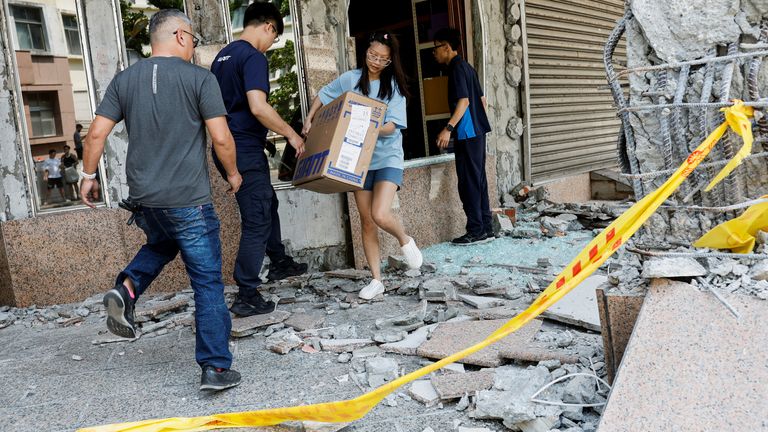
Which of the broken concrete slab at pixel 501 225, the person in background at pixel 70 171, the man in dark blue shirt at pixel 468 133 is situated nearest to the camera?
the person in background at pixel 70 171

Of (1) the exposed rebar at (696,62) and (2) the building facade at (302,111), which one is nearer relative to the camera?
(1) the exposed rebar at (696,62)

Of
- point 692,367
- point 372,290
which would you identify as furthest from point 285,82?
point 692,367

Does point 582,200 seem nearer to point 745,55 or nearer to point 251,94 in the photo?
point 251,94

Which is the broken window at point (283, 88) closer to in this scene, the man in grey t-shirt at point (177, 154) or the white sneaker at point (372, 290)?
the white sneaker at point (372, 290)

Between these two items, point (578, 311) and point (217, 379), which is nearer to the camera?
point (217, 379)

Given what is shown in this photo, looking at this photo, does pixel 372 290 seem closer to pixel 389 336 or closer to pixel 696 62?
pixel 389 336

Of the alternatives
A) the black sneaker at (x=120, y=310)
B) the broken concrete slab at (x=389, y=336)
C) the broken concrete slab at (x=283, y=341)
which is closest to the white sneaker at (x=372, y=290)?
the broken concrete slab at (x=283, y=341)

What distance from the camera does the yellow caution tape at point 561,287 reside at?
267 cm

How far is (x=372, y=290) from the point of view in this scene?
5004 mm

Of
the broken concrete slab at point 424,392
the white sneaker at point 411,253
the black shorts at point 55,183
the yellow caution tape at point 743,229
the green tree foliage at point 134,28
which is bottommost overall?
the broken concrete slab at point 424,392

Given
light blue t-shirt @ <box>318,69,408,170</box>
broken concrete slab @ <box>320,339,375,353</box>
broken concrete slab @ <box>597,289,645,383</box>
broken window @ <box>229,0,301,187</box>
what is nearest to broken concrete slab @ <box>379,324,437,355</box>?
broken concrete slab @ <box>320,339,375,353</box>

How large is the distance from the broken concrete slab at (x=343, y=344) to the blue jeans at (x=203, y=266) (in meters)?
0.68

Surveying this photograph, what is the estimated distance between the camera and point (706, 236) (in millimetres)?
2900

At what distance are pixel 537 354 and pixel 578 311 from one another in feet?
2.49
